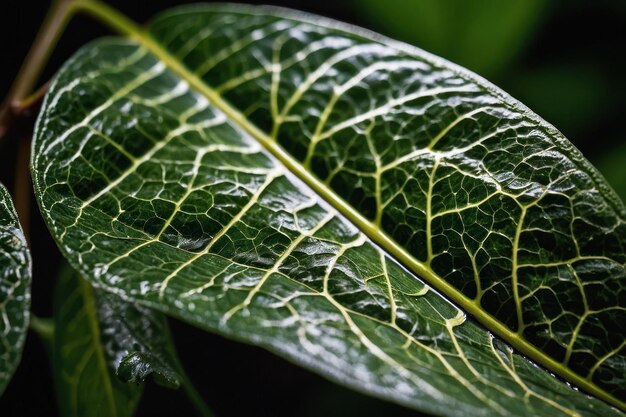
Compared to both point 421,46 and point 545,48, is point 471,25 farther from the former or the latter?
point 545,48

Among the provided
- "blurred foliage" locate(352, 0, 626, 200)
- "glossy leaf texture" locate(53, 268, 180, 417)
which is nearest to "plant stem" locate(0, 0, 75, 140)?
"glossy leaf texture" locate(53, 268, 180, 417)

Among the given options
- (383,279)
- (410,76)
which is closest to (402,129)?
(410,76)

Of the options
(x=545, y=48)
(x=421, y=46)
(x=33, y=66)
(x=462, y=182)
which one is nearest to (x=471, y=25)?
(x=421, y=46)

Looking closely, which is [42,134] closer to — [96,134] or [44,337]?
[96,134]

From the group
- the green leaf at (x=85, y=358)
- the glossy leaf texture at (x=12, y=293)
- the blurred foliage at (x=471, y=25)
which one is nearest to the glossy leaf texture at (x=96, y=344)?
the green leaf at (x=85, y=358)

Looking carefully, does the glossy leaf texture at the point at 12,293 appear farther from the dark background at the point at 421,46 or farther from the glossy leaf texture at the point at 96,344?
the dark background at the point at 421,46

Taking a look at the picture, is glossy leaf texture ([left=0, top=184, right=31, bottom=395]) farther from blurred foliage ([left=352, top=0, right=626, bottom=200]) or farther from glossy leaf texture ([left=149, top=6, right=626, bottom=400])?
blurred foliage ([left=352, top=0, right=626, bottom=200])
